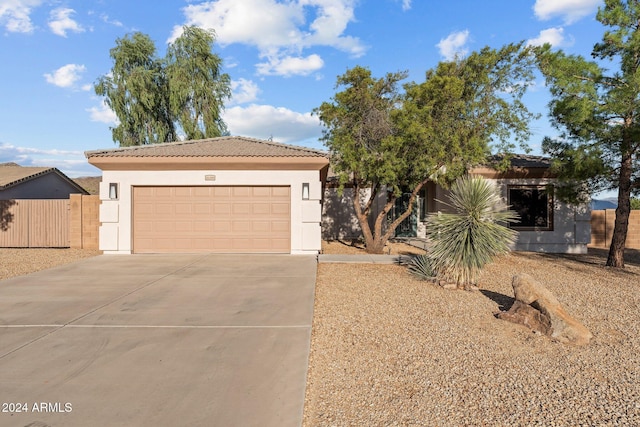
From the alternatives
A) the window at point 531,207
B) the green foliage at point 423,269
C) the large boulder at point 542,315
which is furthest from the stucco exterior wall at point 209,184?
the window at point 531,207

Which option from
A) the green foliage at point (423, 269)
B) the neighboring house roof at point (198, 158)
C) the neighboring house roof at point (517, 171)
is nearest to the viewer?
the green foliage at point (423, 269)


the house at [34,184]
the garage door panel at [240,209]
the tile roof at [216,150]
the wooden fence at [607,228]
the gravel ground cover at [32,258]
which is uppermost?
the tile roof at [216,150]

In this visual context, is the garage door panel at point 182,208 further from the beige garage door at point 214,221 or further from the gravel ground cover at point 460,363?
the gravel ground cover at point 460,363

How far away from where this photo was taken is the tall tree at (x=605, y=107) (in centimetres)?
973

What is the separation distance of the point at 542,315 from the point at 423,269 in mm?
3786

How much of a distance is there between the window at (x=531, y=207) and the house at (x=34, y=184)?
78.8 ft

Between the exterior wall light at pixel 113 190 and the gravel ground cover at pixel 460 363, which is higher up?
the exterior wall light at pixel 113 190

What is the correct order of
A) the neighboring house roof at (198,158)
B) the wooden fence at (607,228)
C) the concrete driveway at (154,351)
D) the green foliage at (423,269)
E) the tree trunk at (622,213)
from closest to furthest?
the concrete driveway at (154,351)
the green foliage at (423,269)
the tree trunk at (622,213)
the neighboring house roof at (198,158)
the wooden fence at (607,228)

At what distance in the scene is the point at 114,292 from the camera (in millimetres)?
7559

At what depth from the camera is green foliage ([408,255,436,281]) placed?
29.5 ft

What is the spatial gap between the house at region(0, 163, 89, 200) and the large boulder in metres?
23.5

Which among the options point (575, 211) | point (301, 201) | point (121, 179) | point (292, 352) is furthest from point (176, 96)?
point (292, 352)

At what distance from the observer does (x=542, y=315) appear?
18.2ft

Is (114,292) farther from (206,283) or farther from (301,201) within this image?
(301,201)
